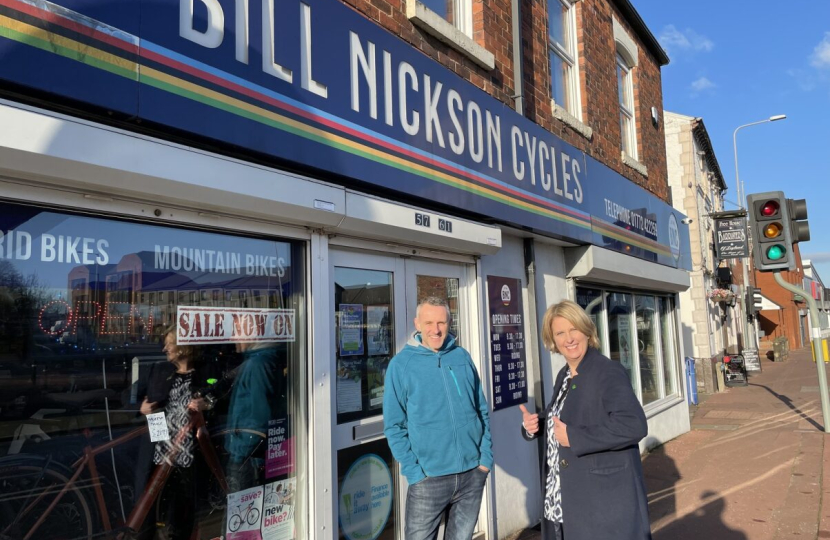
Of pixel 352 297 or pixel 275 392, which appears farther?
pixel 352 297

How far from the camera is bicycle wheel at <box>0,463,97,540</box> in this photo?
230cm

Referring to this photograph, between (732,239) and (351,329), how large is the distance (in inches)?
773

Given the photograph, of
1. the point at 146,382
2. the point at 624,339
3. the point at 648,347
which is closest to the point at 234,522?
the point at 146,382

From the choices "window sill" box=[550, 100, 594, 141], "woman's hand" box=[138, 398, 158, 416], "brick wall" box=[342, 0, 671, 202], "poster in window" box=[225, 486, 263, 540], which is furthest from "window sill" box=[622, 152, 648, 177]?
"woman's hand" box=[138, 398, 158, 416]

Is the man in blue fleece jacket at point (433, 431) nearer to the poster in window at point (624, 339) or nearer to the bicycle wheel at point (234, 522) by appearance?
the bicycle wheel at point (234, 522)

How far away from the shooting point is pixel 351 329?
3791 mm

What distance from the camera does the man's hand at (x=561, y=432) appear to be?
8.57 ft

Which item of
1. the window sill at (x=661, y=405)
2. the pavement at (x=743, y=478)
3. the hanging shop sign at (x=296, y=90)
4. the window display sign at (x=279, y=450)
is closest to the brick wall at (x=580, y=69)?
the hanging shop sign at (x=296, y=90)

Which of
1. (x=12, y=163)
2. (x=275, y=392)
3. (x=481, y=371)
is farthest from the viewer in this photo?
(x=481, y=371)

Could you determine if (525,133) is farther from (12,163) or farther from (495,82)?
(12,163)

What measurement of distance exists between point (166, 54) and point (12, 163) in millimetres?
786

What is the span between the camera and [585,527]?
257 cm

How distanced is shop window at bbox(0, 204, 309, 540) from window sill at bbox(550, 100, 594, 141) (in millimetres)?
4256

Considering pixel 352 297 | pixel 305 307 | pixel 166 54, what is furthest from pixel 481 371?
pixel 166 54
